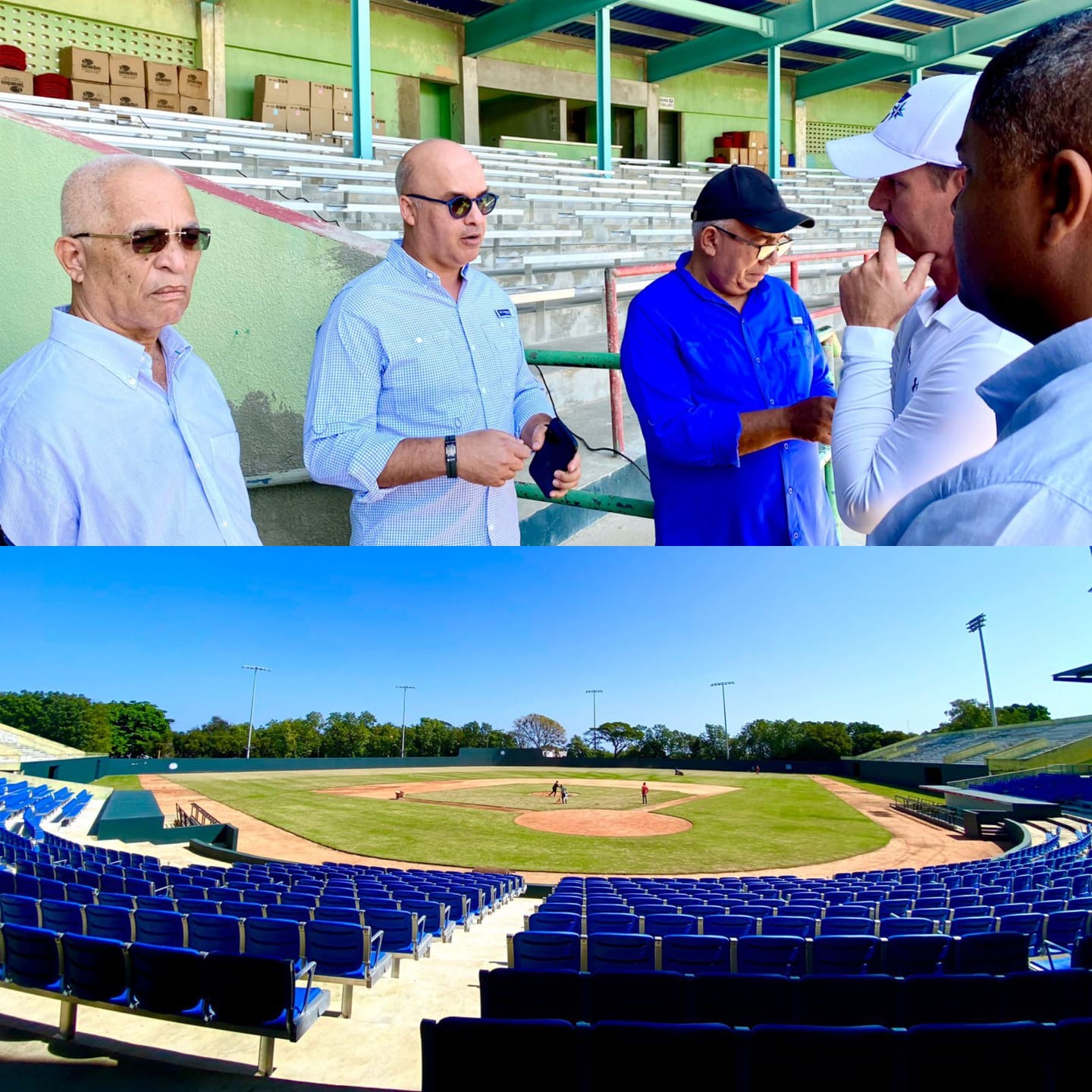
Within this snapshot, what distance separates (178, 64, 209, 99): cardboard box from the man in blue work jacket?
860cm

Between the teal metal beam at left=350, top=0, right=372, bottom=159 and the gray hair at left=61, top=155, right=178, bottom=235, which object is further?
the teal metal beam at left=350, top=0, right=372, bottom=159

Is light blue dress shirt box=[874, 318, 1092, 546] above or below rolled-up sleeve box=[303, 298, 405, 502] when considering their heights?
below

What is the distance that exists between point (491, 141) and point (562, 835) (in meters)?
12.1

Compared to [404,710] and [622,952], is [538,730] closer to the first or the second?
[404,710]

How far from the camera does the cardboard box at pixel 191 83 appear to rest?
9656 mm

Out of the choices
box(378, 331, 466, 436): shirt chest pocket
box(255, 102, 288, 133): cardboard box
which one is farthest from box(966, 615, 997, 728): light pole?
box(255, 102, 288, 133): cardboard box

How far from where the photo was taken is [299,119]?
10.9 metres

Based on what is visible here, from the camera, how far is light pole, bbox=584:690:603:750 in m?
3.53

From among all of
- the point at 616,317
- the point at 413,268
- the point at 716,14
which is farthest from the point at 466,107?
the point at 413,268

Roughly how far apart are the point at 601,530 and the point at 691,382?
1052 mm

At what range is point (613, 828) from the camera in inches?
552

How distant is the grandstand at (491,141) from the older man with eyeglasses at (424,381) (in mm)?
916

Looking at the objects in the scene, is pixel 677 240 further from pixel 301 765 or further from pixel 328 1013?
pixel 328 1013

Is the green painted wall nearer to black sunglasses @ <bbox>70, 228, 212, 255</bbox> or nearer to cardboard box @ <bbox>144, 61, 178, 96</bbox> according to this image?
black sunglasses @ <bbox>70, 228, 212, 255</bbox>
